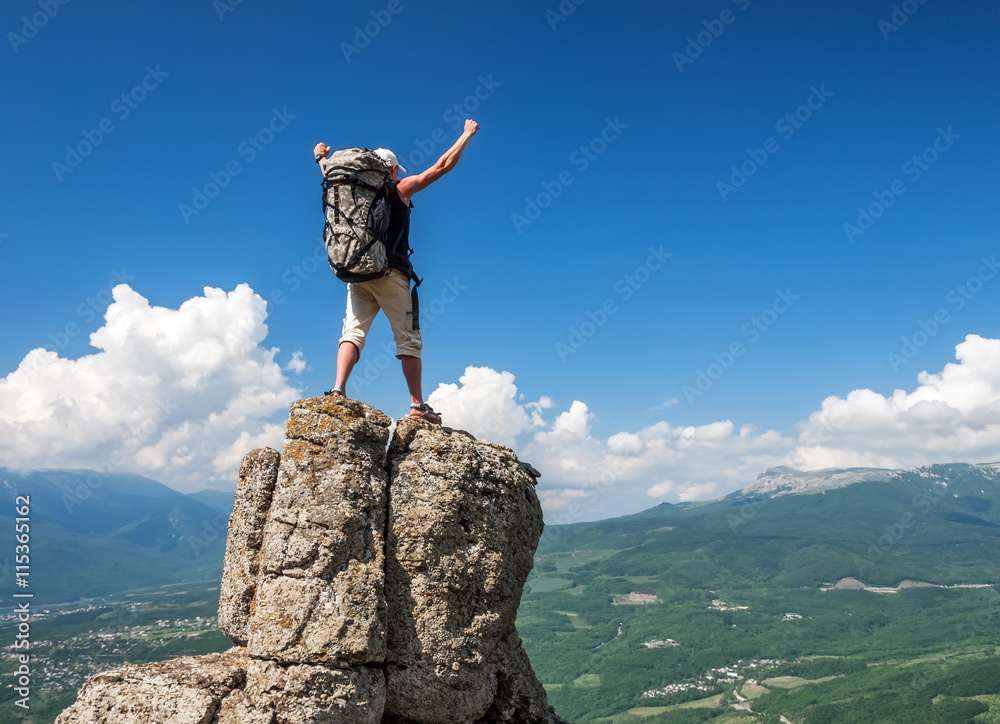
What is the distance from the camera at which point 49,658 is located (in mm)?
106188

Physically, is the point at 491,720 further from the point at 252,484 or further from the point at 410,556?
the point at 252,484

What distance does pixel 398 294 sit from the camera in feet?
32.0

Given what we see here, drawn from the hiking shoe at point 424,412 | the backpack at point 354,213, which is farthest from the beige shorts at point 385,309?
the hiking shoe at point 424,412

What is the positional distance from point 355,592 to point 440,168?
6.45m

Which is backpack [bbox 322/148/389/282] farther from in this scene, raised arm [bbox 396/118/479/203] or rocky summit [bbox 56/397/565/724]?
rocky summit [bbox 56/397/565/724]

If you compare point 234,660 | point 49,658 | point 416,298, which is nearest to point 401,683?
point 234,660

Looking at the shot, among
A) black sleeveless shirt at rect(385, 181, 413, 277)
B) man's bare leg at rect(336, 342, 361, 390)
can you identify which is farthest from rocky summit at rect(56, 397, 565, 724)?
black sleeveless shirt at rect(385, 181, 413, 277)

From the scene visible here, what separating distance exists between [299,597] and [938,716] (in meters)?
199

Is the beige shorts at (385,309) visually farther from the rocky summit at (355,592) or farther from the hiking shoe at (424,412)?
the rocky summit at (355,592)

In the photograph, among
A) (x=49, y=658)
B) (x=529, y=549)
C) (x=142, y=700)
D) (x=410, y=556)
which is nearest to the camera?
(x=142, y=700)

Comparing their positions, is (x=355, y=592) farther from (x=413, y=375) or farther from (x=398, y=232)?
(x=398, y=232)

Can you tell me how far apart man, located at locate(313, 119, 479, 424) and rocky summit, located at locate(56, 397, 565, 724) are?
42.8 inches

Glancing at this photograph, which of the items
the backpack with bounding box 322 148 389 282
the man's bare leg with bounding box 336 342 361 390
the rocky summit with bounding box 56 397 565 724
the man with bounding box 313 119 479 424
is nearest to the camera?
the rocky summit with bounding box 56 397 565 724

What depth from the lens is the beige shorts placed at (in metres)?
9.62
